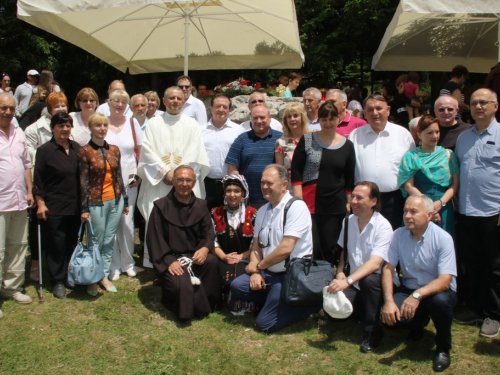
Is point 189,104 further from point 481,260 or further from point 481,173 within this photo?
point 481,260

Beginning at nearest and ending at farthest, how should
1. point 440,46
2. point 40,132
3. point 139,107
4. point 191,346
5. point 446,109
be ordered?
point 191,346
point 446,109
point 40,132
point 139,107
point 440,46

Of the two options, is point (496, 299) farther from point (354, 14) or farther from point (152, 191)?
point (354, 14)

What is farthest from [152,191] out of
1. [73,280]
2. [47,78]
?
[47,78]

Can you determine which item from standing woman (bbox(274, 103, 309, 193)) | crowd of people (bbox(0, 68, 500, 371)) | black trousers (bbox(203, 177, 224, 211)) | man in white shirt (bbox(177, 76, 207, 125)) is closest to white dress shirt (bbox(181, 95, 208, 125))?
man in white shirt (bbox(177, 76, 207, 125))

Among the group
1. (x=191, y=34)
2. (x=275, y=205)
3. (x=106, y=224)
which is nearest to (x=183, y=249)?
(x=106, y=224)

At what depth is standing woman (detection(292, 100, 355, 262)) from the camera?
4.64 metres

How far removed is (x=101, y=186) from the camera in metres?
5.00

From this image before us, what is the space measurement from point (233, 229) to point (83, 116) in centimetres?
199

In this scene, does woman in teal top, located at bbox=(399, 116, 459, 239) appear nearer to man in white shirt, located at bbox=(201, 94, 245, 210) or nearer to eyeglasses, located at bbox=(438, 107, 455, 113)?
eyeglasses, located at bbox=(438, 107, 455, 113)

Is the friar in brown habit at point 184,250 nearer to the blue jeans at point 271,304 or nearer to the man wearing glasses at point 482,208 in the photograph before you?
the blue jeans at point 271,304

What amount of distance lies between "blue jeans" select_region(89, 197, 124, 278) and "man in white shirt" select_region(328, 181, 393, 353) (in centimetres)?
220

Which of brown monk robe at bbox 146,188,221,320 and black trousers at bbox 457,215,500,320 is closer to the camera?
black trousers at bbox 457,215,500,320

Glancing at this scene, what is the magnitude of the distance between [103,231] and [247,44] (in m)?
3.99

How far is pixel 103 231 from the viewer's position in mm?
5098
